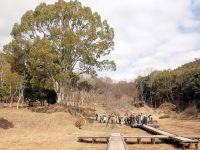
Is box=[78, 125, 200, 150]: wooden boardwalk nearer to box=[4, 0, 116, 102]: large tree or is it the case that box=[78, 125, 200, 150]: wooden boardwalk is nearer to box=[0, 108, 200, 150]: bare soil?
box=[0, 108, 200, 150]: bare soil

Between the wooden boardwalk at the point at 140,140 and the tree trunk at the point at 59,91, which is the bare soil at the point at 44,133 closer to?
the wooden boardwalk at the point at 140,140

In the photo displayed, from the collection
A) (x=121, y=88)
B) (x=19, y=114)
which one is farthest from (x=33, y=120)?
(x=121, y=88)

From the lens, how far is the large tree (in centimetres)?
4369

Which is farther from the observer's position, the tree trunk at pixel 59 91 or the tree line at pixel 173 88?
the tree line at pixel 173 88

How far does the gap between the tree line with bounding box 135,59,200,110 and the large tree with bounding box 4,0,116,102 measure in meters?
28.2

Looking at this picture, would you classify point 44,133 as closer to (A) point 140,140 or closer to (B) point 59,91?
(A) point 140,140

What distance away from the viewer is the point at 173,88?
281 ft

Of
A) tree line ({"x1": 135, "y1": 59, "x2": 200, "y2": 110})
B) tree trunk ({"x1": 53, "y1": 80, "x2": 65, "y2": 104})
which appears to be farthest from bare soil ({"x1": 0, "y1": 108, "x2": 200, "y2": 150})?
tree line ({"x1": 135, "y1": 59, "x2": 200, "y2": 110})

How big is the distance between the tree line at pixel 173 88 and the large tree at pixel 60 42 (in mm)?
28234

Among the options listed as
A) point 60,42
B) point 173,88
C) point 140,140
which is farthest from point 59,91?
point 173,88

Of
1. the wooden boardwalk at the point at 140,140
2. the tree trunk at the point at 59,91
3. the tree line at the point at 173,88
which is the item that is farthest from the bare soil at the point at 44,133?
the tree line at the point at 173,88

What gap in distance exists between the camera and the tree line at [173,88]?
71.3m

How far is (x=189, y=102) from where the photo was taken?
74.6 meters

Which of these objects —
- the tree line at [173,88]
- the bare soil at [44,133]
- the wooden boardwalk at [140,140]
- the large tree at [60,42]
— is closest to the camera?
the wooden boardwalk at [140,140]
